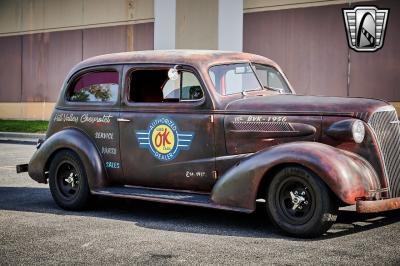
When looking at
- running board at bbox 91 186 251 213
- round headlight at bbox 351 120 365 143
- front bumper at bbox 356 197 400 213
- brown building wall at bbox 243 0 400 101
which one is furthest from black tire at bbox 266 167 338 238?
brown building wall at bbox 243 0 400 101

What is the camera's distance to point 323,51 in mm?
19656

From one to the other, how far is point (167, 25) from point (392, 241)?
60.0 ft

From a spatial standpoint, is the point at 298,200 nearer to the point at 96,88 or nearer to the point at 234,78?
the point at 234,78

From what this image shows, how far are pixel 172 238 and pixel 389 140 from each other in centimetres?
225

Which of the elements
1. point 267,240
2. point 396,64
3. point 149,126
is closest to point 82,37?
point 396,64

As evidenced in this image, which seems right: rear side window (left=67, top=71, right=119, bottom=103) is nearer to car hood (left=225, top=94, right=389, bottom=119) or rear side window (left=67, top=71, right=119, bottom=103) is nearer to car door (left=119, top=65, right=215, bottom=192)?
car door (left=119, top=65, right=215, bottom=192)

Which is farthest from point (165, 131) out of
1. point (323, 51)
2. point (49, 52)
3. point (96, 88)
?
point (49, 52)

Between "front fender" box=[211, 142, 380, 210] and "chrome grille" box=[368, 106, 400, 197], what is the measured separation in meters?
0.23

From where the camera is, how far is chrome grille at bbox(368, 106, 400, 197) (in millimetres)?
6008

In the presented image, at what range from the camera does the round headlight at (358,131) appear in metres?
5.86

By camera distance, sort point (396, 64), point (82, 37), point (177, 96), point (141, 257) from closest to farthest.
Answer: point (141, 257) → point (177, 96) → point (396, 64) → point (82, 37)

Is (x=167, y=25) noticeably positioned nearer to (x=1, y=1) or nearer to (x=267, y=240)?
(x=1, y=1)

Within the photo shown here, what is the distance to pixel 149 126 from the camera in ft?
23.3

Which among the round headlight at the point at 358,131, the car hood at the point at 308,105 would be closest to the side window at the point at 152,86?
the car hood at the point at 308,105
